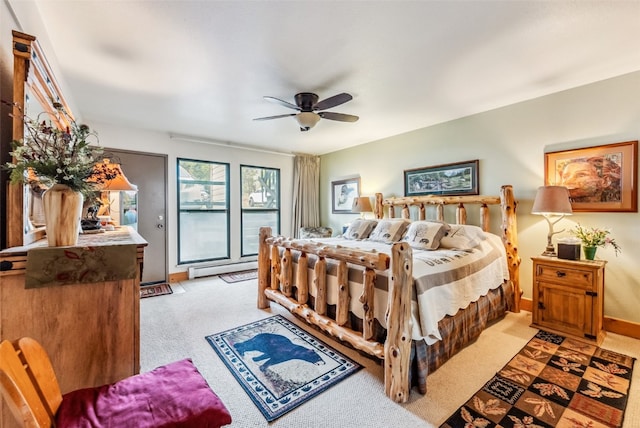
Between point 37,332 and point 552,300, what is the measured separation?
3.87 m

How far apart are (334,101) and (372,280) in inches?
64.0

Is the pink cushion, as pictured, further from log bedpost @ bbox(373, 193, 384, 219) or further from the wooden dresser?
log bedpost @ bbox(373, 193, 384, 219)

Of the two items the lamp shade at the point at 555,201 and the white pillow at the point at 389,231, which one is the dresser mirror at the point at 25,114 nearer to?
the white pillow at the point at 389,231

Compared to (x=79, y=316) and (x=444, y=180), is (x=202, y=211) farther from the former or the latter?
(x=444, y=180)

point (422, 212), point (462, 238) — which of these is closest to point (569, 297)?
point (462, 238)

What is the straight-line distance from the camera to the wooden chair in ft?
2.49

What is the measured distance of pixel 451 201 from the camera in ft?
11.9

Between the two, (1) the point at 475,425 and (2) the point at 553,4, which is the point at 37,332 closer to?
(1) the point at 475,425

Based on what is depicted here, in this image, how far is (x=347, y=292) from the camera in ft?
7.32

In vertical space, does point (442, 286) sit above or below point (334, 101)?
below

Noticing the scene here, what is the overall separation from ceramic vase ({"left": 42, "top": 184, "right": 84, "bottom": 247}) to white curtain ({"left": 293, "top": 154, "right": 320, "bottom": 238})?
4.59 metres

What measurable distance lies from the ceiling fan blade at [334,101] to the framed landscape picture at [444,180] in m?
2.11

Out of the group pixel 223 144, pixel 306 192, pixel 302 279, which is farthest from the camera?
pixel 306 192

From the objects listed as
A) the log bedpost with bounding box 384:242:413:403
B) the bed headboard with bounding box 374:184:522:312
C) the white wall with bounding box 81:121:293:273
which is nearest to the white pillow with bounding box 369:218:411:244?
the bed headboard with bounding box 374:184:522:312
